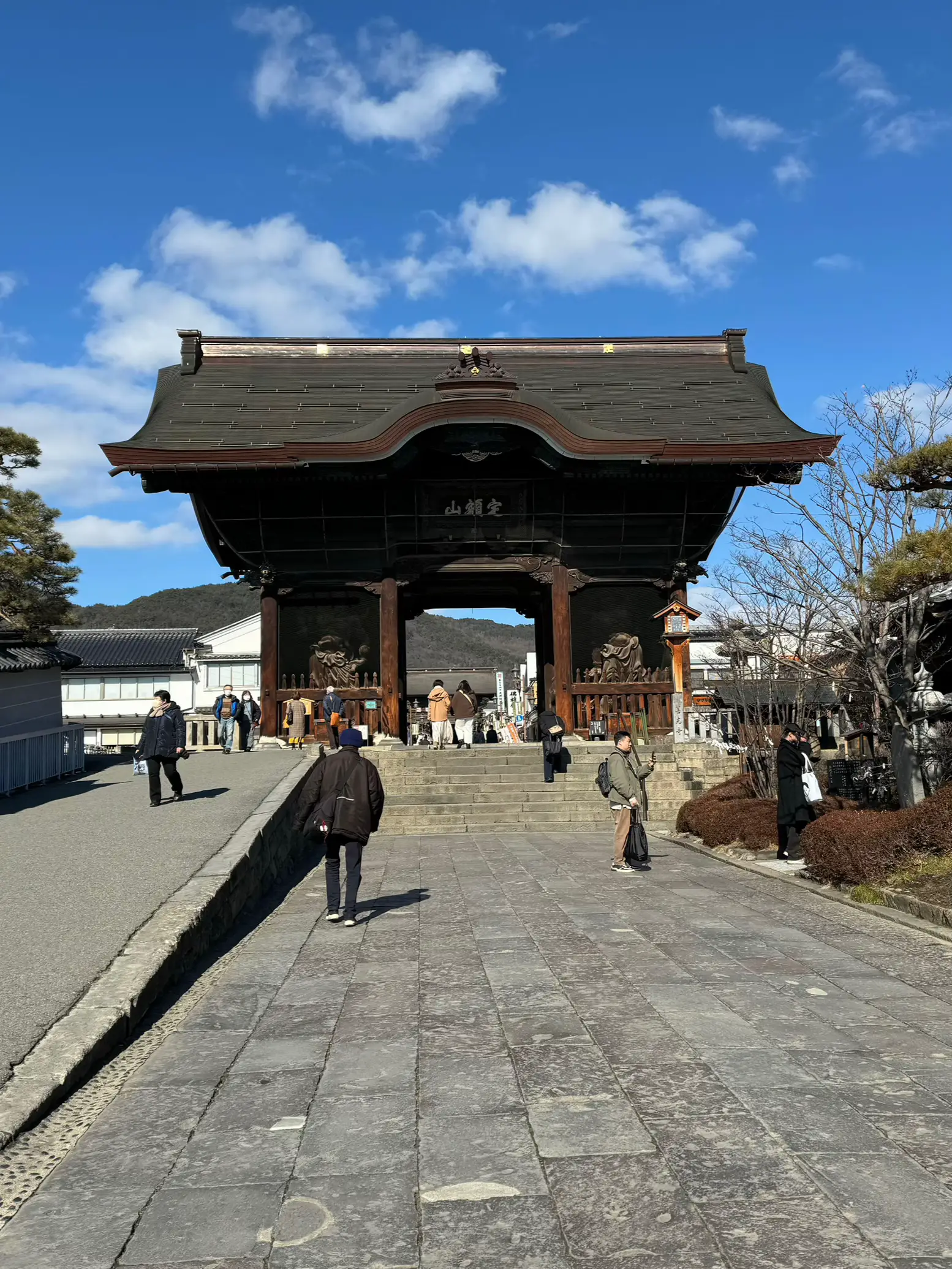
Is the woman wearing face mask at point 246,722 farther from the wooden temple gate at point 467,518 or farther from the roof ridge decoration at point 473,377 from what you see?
the roof ridge decoration at point 473,377

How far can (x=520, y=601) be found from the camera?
26.8 m

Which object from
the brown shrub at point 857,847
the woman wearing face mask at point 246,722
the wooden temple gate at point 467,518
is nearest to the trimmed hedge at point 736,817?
the brown shrub at point 857,847

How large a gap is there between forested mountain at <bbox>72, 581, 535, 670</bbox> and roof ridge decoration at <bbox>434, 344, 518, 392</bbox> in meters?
82.0

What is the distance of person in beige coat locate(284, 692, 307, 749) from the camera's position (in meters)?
21.5

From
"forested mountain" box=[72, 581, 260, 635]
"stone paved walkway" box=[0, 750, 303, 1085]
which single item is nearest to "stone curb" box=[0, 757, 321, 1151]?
"stone paved walkway" box=[0, 750, 303, 1085]

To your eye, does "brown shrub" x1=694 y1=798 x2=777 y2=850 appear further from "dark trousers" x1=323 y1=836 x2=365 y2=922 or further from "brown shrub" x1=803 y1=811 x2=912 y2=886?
"dark trousers" x1=323 y1=836 x2=365 y2=922

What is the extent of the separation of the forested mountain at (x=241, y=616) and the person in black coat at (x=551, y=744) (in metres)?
85.8

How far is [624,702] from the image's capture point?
22.2 meters

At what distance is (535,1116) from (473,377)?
1936 cm

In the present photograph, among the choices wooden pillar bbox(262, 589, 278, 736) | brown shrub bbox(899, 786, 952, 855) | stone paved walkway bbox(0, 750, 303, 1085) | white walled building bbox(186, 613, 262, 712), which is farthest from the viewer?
white walled building bbox(186, 613, 262, 712)

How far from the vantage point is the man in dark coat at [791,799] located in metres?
11.6

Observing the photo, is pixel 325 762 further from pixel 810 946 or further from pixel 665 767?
pixel 665 767

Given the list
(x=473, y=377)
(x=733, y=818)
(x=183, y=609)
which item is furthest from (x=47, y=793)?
(x=183, y=609)

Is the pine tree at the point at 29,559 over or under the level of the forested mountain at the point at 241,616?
under
